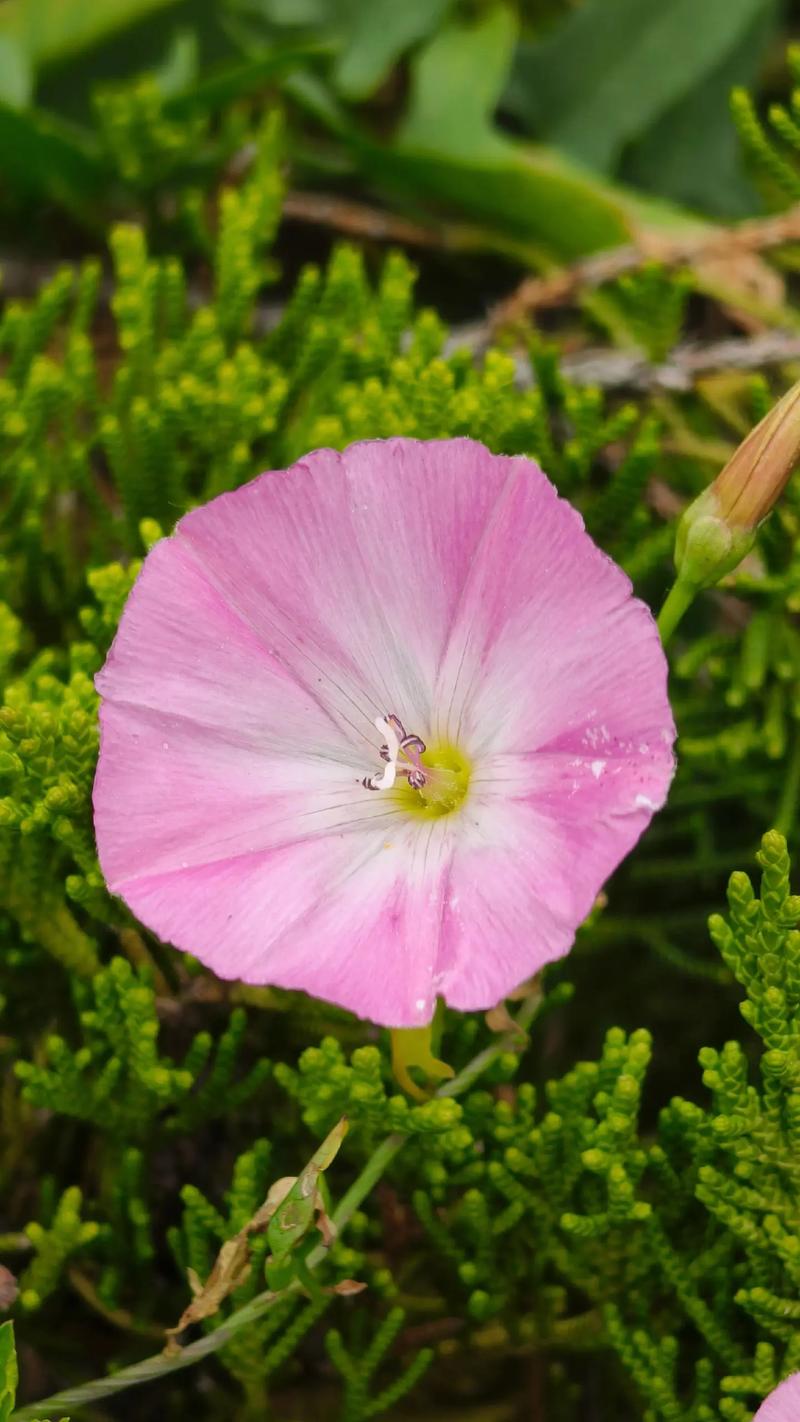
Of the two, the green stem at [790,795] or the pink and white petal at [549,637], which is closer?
the pink and white petal at [549,637]

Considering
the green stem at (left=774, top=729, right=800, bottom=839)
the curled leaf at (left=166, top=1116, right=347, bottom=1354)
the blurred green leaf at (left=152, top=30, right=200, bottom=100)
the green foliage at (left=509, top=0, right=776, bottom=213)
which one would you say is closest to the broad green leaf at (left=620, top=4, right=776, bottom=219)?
the green foliage at (left=509, top=0, right=776, bottom=213)

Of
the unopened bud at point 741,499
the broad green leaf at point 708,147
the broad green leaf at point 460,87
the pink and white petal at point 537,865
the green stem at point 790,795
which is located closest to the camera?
the pink and white petal at point 537,865

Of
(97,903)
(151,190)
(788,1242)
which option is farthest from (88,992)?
(151,190)

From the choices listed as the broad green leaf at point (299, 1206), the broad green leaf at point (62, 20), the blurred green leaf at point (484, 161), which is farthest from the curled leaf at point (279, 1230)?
the broad green leaf at point (62, 20)

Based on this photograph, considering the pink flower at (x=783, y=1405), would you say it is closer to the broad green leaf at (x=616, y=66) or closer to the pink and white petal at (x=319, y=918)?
the pink and white petal at (x=319, y=918)

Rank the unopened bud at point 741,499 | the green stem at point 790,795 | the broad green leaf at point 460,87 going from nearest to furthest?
the unopened bud at point 741,499
the green stem at point 790,795
the broad green leaf at point 460,87

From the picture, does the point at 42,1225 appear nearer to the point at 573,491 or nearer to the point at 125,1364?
the point at 125,1364
